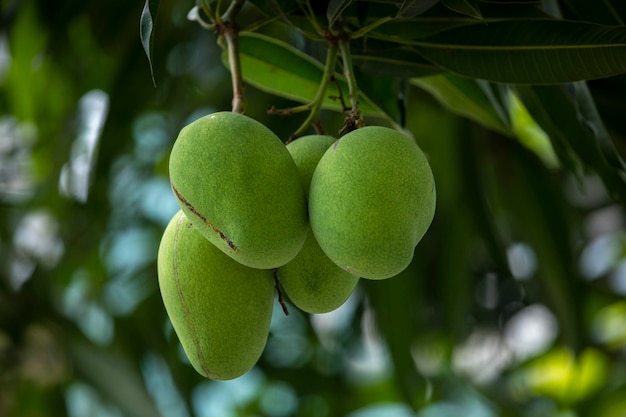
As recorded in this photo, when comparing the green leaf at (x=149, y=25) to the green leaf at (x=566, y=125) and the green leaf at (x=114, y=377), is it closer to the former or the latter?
the green leaf at (x=566, y=125)

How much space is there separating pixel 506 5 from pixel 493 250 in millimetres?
773

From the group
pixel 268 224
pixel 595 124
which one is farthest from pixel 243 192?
pixel 595 124

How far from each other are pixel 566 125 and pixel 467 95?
109 millimetres

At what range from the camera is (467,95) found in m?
0.92

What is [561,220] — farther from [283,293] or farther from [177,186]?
[177,186]

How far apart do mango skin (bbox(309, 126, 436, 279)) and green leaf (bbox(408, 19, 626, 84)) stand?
19cm

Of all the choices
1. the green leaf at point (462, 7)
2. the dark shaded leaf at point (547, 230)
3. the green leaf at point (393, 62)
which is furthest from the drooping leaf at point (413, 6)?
the dark shaded leaf at point (547, 230)

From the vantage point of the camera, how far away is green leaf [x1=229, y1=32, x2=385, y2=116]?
0.86 meters

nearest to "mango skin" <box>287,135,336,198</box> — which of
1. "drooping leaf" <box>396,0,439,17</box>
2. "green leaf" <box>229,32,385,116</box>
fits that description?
"drooping leaf" <box>396,0,439,17</box>

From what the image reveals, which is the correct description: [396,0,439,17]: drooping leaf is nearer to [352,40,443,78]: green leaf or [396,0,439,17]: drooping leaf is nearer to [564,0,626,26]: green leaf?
[352,40,443,78]: green leaf

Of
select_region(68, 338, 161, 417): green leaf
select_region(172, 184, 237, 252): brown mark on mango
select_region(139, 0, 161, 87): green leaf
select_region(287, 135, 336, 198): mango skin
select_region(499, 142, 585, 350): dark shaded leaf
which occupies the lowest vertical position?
select_region(68, 338, 161, 417): green leaf

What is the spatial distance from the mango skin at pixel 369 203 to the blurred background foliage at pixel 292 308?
0.94ft

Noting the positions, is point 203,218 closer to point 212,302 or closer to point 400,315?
point 212,302

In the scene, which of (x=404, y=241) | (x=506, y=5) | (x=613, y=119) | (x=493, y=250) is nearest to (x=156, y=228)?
(x=493, y=250)
